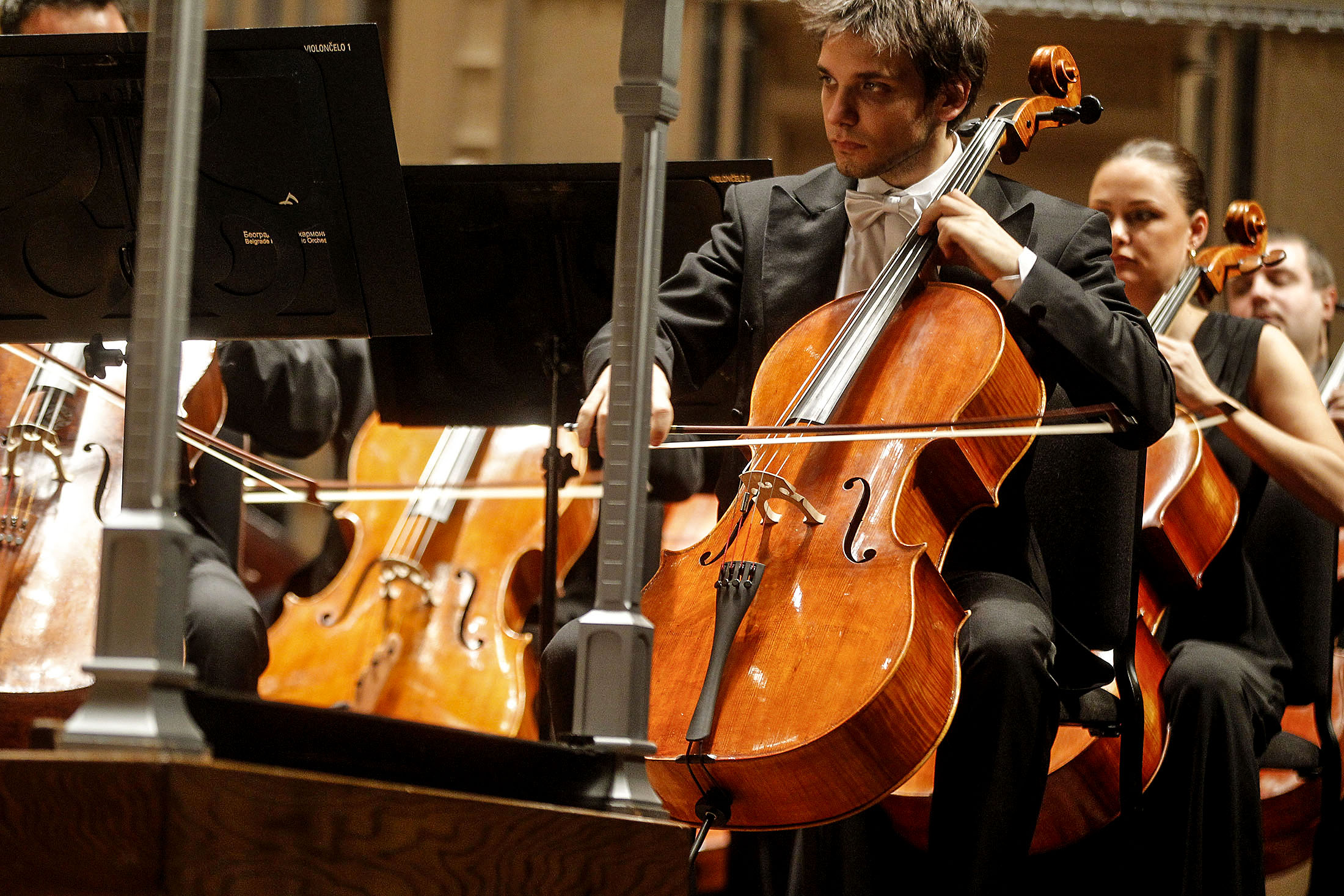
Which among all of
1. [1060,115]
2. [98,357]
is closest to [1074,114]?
[1060,115]

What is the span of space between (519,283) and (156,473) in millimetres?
1220

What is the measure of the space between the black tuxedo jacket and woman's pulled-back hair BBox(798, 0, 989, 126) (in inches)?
6.2

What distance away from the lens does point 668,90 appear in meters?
1.23

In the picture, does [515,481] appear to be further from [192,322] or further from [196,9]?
[196,9]

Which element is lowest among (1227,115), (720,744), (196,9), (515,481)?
(720,744)

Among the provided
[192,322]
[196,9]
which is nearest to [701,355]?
[192,322]

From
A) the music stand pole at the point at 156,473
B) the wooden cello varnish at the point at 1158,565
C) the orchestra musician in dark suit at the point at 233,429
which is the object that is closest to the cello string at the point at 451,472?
the orchestra musician in dark suit at the point at 233,429

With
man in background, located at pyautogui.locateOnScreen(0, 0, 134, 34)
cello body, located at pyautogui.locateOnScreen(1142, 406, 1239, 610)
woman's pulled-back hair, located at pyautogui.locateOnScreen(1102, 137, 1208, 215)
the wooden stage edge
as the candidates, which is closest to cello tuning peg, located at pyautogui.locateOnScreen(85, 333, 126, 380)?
man in background, located at pyautogui.locateOnScreen(0, 0, 134, 34)

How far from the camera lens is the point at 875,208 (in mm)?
1930

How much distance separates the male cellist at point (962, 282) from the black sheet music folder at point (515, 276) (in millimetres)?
128

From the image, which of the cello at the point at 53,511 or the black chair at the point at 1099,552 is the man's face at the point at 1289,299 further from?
the cello at the point at 53,511

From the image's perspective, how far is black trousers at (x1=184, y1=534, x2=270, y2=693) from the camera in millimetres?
2047

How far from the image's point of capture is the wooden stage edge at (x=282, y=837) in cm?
89

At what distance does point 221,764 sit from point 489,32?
4.29 m
